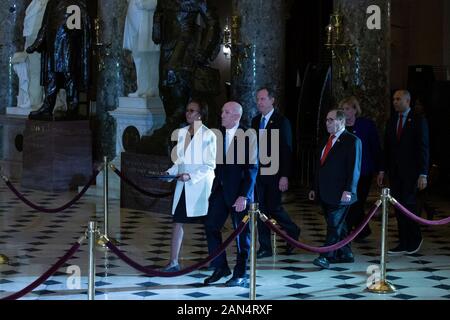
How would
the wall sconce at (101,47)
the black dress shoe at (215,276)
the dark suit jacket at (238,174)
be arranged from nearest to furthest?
the dark suit jacket at (238,174) → the black dress shoe at (215,276) → the wall sconce at (101,47)

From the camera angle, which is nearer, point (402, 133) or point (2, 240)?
point (402, 133)

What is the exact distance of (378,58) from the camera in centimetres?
1412

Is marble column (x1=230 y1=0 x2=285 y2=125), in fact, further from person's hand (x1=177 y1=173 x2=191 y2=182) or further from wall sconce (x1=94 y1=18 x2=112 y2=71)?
person's hand (x1=177 y1=173 x2=191 y2=182)

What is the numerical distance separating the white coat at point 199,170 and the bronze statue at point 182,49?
460 cm

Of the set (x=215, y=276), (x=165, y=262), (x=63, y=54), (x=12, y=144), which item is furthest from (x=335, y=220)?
(x=12, y=144)

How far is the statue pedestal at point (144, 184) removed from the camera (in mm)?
14320

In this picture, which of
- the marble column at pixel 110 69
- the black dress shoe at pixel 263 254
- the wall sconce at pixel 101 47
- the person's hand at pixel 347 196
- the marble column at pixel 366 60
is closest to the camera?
the person's hand at pixel 347 196

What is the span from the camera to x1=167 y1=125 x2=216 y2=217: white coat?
9930 mm

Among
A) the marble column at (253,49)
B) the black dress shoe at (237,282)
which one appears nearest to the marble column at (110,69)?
the marble column at (253,49)

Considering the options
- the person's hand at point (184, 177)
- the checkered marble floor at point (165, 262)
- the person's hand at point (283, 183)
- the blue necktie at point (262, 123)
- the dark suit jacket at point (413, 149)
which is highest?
the blue necktie at point (262, 123)

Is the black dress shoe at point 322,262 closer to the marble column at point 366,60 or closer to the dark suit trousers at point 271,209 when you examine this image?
the dark suit trousers at point 271,209

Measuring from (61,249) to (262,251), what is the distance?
2133 millimetres
